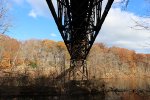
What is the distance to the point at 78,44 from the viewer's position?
2619 centimetres

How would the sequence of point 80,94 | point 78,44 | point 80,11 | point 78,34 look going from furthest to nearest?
point 78,44 → point 80,94 → point 78,34 → point 80,11

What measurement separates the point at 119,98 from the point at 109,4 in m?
10.6

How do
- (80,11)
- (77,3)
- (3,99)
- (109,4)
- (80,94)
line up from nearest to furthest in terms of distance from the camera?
(109,4)
(77,3)
(80,11)
(3,99)
(80,94)

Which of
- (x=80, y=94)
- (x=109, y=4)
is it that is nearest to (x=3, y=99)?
(x=80, y=94)

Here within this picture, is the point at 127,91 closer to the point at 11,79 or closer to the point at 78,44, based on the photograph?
the point at 78,44

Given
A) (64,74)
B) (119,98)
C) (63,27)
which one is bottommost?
(119,98)

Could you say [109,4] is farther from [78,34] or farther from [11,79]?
[11,79]

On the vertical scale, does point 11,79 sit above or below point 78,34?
below

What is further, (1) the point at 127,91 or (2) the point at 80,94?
(1) the point at 127,91

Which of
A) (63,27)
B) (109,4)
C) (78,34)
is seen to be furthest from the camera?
(78,34)

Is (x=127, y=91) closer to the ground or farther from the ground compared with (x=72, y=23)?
closer to the ground

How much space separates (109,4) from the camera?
13.1 metres

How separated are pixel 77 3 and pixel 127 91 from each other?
1466 centimetres

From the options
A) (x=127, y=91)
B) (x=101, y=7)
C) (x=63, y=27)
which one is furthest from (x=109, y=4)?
(x=127, y=91)
